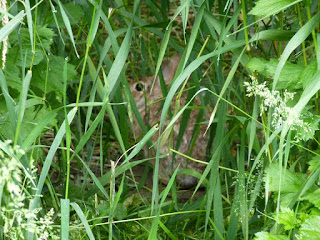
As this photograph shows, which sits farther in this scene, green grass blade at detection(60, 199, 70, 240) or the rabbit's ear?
the rabbit's ear

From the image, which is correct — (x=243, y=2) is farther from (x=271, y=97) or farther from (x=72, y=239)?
(x=72, y=239)

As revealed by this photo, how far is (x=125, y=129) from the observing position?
76.4 inches

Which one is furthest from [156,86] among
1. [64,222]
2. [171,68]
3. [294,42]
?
[64,222]

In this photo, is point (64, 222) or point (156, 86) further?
point (156, 86)

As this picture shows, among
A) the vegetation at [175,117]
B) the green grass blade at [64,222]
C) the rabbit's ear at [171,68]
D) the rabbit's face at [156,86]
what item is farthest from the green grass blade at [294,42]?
the rabbit's ear at [171,68]

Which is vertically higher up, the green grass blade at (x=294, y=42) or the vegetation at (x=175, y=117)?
the green grass blade at (x=294, y=42)

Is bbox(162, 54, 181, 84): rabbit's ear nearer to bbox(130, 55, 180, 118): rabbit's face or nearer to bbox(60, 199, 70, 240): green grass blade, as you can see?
bbox(130, 55, 180, 118): rabbit's face

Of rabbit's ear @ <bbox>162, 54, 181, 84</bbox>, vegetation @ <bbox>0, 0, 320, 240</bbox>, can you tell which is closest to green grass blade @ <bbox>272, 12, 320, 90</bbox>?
vegetation @ <bbox>0, 0, 320, 240</bbox>

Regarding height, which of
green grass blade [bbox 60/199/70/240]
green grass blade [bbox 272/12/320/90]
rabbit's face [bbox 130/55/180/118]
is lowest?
rabbit's face [bbox 130/55/180/118]

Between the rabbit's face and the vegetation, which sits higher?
the vegetation

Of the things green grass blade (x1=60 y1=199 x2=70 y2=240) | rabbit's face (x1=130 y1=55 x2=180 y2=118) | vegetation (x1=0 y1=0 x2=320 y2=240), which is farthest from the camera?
rabbit's face (x1=130 y1=55 x2=180 y2=118)

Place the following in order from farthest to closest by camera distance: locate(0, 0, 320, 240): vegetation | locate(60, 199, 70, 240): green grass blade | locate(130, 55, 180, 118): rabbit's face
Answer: locate(130, 55, 180, 118): rabbit's face → locate(0, 0, 320, 240): vegetation → locate(60, 199, 70, 240): green grass blade

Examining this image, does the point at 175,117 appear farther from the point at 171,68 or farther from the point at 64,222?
the point at 171,68

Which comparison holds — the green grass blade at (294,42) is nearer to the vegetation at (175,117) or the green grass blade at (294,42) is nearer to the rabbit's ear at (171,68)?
the vegetation at (175,117)
